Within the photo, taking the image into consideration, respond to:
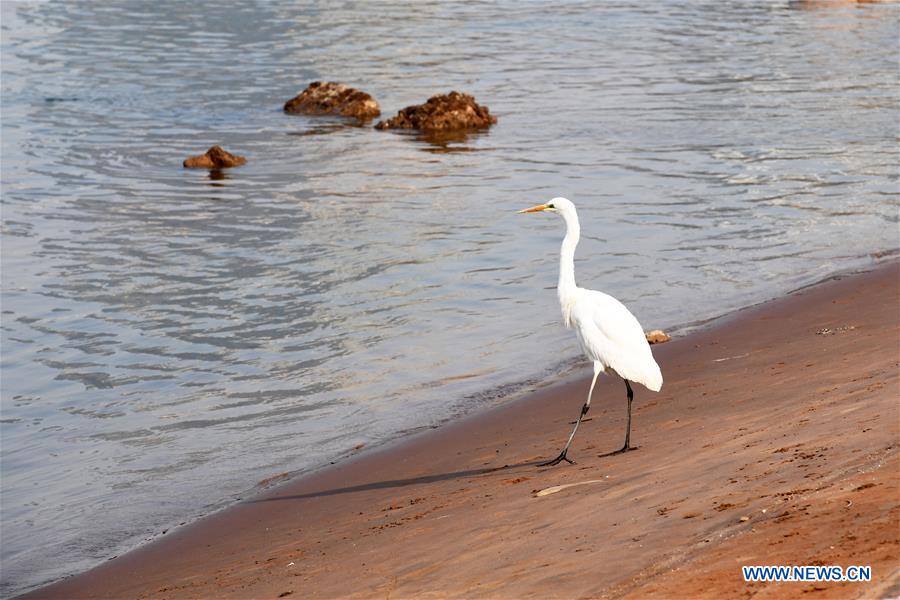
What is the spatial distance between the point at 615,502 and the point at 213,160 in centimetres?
1898

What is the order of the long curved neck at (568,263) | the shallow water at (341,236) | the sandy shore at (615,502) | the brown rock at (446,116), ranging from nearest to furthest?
1. the sandy shore at (615,502)
2. the long curved neck at (568,263)
3. the shallow water at (341,236)
4. the brown rock at (446,116)

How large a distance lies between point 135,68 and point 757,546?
121ft

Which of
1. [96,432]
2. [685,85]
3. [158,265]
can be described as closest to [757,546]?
[96,432]

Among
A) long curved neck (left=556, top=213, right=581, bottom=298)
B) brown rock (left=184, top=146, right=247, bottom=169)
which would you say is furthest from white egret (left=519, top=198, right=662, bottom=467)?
brown rock (left=184, top=146, right=247, bottom=169)

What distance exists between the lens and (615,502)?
6.99 metres

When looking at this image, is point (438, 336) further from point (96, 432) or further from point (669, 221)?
point (669, 221)

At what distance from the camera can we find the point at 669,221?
19156 mm

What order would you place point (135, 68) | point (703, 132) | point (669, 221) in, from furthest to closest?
point (135, 68)
point (703, 132)
point (669, 221)

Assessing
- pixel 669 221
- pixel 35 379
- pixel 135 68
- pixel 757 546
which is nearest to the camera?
pixel 757 546

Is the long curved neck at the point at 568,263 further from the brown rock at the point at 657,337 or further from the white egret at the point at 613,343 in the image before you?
the brown rock at the point at 657,337

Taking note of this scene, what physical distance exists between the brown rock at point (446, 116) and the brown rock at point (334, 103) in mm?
1481

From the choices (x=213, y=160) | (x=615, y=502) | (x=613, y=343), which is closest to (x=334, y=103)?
(x=213, y=160)

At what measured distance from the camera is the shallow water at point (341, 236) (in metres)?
11.3

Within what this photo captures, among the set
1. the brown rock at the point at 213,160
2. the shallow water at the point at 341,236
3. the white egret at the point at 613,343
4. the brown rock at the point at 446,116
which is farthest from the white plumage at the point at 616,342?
the brown rock at the point at 446,116
